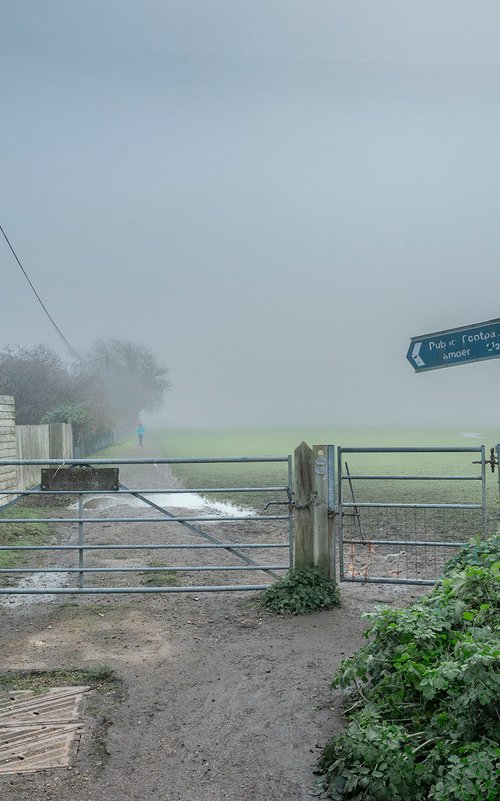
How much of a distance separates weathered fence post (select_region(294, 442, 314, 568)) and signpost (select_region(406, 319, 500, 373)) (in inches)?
54.6

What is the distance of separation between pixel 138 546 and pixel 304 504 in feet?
5.91

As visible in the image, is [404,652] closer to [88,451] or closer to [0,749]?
[0,749]

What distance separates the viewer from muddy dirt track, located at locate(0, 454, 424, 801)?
11.8 feet

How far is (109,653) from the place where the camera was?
18.3 feet

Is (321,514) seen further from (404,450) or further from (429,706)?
(429,706)

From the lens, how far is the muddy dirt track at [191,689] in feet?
11.8

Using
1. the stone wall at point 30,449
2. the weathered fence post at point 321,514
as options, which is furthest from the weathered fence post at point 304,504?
the stone wall at point 30,449

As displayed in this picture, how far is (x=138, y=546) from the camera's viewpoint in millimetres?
7031

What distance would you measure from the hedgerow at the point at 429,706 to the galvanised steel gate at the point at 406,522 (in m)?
2.44

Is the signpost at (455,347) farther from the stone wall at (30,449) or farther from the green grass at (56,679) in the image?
the stone wall at (30,449)

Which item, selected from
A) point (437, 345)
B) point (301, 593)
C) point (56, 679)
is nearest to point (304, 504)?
point (301, 593)

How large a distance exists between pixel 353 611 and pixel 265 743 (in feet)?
8.56

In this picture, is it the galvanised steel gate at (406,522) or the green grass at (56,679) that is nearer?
the green grass at (56,679)

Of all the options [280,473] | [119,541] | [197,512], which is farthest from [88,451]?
[119,541]
